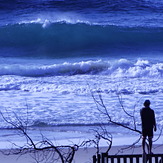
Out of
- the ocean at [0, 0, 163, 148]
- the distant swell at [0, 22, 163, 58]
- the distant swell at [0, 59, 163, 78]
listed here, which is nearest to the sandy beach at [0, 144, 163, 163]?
the ocean at [0, 0, 163, 148]

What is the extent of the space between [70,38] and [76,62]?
14.8 ft

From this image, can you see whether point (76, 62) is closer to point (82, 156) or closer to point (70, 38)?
point (70, 38)

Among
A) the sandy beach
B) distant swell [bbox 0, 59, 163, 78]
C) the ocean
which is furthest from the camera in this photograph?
distant swell [bbox 0, 59, 163, 78]

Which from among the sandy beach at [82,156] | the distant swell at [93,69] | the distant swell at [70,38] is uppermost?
the distant swell at [70,38]

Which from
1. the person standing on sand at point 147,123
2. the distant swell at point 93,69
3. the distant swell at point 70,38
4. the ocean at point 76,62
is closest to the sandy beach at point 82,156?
the person standing on sand at point 147,123

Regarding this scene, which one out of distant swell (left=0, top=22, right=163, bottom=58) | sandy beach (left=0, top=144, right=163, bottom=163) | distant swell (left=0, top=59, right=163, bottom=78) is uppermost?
distant swell (left=0, top=22, right=163, bottom=58)

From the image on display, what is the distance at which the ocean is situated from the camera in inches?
555

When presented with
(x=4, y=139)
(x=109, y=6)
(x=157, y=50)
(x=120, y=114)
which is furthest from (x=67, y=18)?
(x=4, y=139)

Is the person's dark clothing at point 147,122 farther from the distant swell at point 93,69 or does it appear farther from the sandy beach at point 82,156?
the distant swell at point 93,69

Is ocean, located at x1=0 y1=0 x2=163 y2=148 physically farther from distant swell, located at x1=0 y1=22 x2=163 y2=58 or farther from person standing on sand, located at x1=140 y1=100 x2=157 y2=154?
person standing on sand, located at x1=140 y1=100 x2=157 y2=154

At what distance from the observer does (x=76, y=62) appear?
Answer: 77.1ft

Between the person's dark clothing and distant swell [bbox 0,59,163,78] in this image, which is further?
distant swell [bbox 0,59,163,78]

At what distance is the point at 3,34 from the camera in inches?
1105

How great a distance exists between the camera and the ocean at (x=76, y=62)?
14.1m
